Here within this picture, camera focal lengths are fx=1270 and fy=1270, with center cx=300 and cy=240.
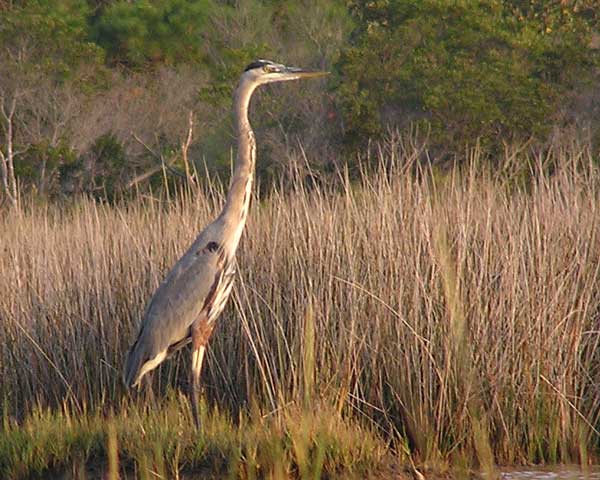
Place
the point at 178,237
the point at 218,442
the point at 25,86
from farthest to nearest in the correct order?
the point at 25,86 < the point at 178,237 < the point at 218,442

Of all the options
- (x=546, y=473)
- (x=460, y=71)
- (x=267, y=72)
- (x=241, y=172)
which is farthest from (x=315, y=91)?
(x=546, y=473)

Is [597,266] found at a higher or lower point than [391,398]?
higher

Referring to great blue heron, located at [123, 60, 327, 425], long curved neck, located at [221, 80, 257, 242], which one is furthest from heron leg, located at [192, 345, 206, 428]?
long curved neck, located at [221, 80, 257, 242]

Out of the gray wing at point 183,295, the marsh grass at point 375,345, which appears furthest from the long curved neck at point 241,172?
the marsh grass at point 375,345

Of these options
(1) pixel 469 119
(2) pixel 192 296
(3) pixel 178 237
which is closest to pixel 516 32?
(1) pixel 469 119

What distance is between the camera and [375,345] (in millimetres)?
5863

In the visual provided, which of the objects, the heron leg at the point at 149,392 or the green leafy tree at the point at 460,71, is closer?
the heron leg at the point at 149,392

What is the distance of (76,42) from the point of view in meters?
18.8

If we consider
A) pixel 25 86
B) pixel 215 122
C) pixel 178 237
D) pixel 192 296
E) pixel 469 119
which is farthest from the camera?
pixel 25 86

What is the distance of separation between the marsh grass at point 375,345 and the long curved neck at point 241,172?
1.15ft

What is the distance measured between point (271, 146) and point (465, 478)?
487 inches

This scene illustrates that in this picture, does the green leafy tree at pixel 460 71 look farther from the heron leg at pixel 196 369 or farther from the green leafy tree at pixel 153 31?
the heron leg at pixel 196 369

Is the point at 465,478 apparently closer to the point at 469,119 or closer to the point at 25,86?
the point at 469,119

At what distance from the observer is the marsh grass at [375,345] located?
5387 millimetres
